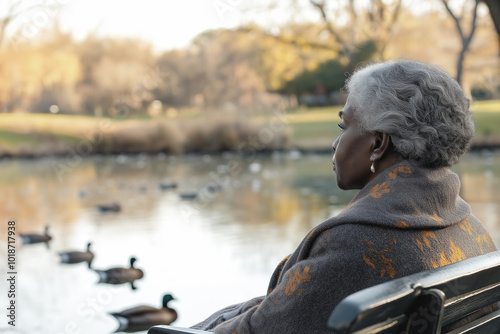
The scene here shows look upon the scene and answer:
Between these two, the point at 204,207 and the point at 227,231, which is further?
the point at 204,207

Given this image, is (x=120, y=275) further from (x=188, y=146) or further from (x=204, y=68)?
(x=204, y=68)

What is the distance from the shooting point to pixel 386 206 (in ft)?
4.94

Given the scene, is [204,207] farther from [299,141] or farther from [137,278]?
[299,141]

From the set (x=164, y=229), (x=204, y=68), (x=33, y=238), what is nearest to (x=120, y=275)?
(x=33, y=238)

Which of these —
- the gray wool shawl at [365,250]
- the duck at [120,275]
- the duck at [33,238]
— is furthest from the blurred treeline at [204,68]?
the gray wool shawl at [365,250]

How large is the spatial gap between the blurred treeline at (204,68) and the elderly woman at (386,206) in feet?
57.0

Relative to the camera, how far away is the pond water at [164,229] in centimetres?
421

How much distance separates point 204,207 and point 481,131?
1381 centimetres

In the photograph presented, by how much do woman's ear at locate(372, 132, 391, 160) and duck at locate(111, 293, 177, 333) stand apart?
7.52ft

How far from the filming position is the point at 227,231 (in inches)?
257

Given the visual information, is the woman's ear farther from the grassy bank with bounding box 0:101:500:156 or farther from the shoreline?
the shoreline

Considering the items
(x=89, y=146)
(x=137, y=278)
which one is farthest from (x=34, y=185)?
(x=89, y=146)

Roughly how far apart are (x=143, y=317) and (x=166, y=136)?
15190 millimetres

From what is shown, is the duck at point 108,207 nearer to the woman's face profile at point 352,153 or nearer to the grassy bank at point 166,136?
the woman's face profile at point 352,153
